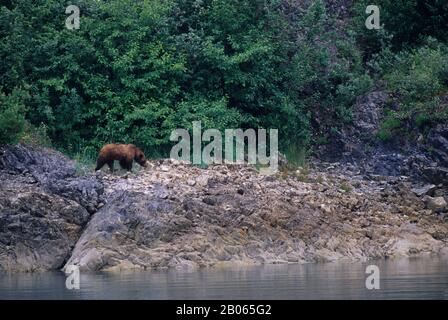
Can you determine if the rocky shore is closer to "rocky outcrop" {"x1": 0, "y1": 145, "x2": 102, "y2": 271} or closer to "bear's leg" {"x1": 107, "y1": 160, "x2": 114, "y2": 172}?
"rocky outcrop" {"x1": 0, "y1": 145, "x2": 102, "y2": 271}

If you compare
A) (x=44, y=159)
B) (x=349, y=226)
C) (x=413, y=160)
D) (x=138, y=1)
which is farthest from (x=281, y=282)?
(x=138, y=1)

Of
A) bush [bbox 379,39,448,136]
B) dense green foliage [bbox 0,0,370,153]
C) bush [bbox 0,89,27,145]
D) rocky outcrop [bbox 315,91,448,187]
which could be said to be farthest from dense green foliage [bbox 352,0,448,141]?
bush [bbox 0,89,27,145]

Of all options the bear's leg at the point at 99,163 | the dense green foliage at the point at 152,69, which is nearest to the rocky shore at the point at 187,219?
the bear's leg at the point at 99,163

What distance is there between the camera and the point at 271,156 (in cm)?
2916

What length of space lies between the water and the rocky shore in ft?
2.67

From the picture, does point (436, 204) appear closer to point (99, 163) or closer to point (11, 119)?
point (99, 163)

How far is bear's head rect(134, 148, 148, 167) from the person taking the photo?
2697cm

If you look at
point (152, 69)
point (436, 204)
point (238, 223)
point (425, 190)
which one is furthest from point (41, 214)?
point (425, 190)

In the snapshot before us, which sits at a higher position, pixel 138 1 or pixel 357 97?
pixel 138 1

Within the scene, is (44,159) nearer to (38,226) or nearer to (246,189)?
(38,226)

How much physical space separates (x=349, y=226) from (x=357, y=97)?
8.30m
